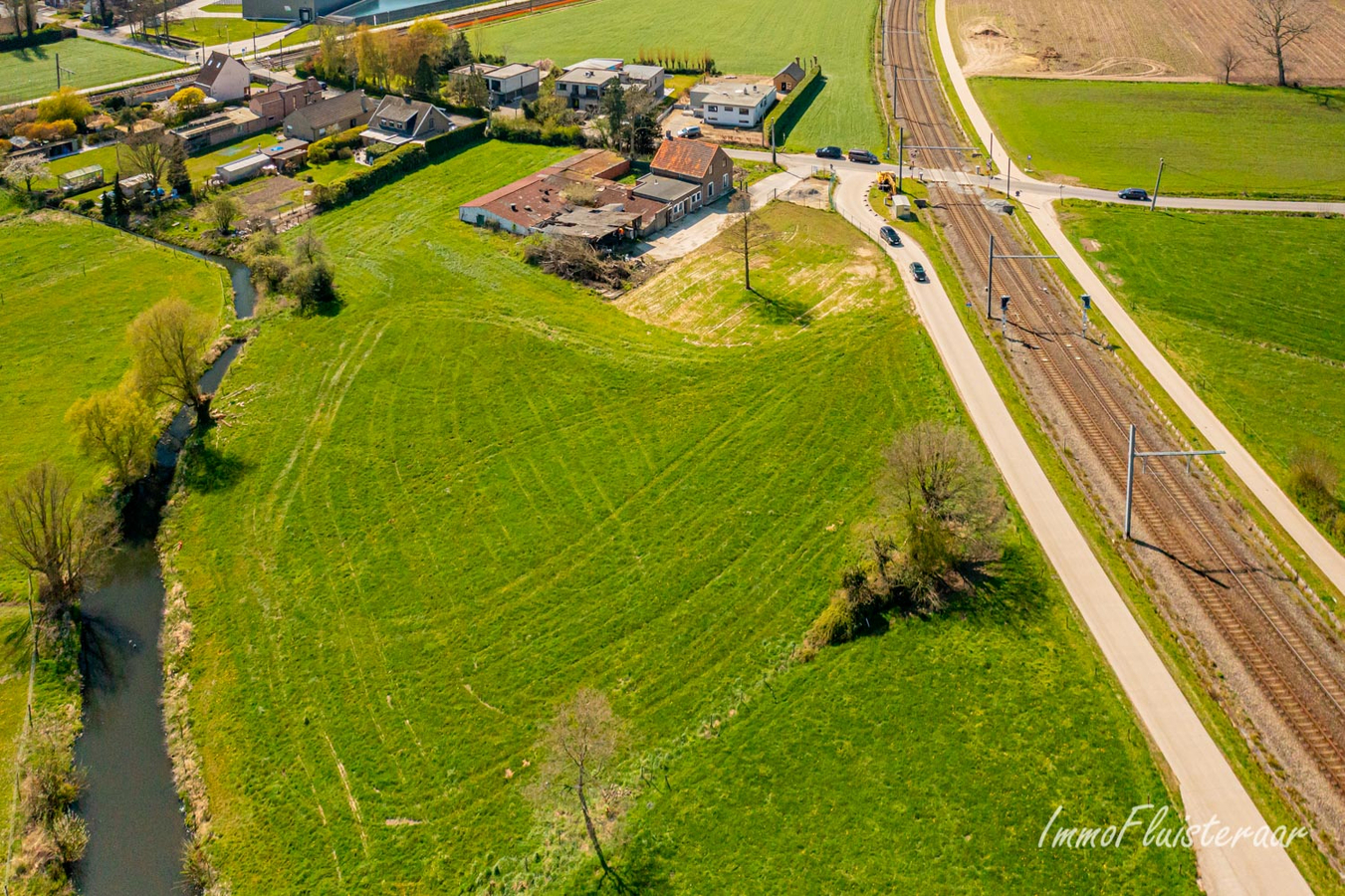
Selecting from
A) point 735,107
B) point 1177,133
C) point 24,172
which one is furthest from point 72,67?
point 1177,133

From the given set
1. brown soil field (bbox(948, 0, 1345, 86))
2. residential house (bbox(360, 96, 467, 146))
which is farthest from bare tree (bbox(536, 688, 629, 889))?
brown soil field (bbox(948, 0, 1345, 86))

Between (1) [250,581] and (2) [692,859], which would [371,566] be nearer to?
(1) [250,581]

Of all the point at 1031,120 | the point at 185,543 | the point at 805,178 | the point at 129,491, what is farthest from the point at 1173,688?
the point at 1031,120

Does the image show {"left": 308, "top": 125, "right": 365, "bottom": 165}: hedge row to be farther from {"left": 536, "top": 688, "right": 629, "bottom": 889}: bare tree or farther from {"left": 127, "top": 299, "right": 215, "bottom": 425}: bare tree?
{"left": 536, "top": 688, "right": 629, "bottom": 889}: bare tree

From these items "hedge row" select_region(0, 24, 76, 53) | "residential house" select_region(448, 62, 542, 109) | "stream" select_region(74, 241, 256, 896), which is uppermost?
"hedge row" select_region(0, 24, 76, 53)

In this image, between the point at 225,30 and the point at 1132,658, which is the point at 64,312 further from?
the point at 225,30

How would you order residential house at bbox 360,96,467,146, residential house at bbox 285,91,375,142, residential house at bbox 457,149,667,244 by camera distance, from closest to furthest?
1. residential house at bbox 457,149,667,244
2. residential house at bbox 360,96,467,146
3. residential house at bbox 285,91,375,142

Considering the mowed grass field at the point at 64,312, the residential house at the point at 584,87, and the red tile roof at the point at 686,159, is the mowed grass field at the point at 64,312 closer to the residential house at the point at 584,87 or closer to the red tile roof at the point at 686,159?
the red tile roof at the point at 686,159
